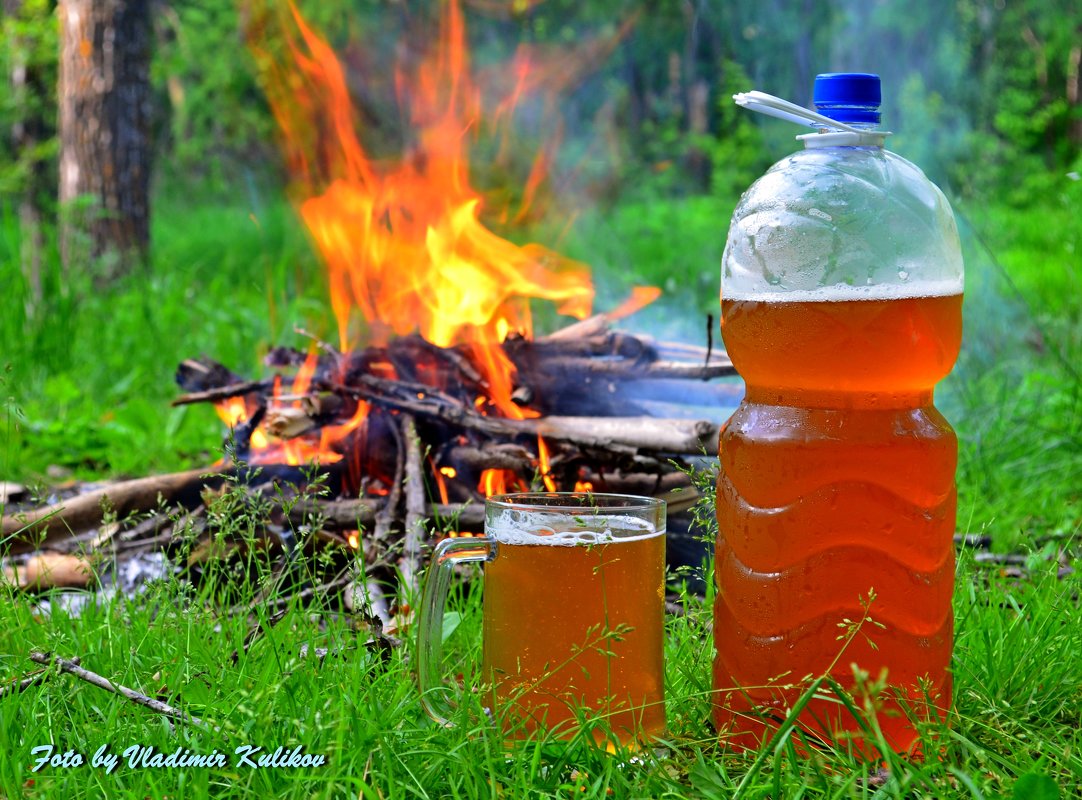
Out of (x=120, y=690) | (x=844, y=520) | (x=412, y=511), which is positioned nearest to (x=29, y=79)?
(x=412, y=511)

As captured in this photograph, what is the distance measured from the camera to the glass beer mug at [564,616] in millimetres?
1797

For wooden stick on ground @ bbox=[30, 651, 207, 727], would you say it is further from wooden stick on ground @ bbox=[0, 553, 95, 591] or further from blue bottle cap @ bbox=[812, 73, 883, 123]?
blue bottle cap @ bbox=[812, 73, 883, 123]

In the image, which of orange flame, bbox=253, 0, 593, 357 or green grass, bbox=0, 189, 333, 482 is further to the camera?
green grass, bbox=0, 189, 333, 482

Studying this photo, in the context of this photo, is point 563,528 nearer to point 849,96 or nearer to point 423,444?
point 849,96

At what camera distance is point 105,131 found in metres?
7.57

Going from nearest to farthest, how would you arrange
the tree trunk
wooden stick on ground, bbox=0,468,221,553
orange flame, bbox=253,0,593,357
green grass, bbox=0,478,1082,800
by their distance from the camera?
1. green grass, bbox=0,478,1082,800
2. wooden stick on ground, bbox=0,468,221,553
3. orange flame, bbox=253,0,593,357
4. the tree trunk

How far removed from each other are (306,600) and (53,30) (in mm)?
7414

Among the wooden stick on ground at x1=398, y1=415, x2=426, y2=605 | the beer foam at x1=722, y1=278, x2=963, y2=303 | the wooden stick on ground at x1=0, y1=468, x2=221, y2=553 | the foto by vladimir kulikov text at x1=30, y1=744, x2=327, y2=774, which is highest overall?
the beer foam at x1=722, y1=278, x2=963, y2=303

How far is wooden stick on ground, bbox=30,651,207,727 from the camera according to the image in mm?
1772

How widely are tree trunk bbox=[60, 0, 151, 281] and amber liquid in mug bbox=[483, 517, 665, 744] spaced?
19.9ft

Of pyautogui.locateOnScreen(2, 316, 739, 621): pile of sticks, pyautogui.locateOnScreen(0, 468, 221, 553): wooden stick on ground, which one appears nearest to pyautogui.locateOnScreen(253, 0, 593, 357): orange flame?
pyautogui.locateOnScreen(2, 316, 739, 621): pile of sticks

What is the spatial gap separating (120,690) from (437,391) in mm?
1669

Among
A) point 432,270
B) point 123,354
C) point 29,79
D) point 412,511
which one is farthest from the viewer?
point 29,79

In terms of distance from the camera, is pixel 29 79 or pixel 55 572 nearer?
pixel 55 572
